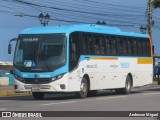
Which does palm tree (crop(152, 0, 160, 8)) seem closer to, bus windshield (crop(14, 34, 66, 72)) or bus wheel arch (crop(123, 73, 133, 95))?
bus wheel arch (crop(123, 73, 133, 95))

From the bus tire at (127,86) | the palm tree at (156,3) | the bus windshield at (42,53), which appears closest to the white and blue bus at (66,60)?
the bus windshield at (42,53)

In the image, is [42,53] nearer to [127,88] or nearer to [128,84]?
[127,88]

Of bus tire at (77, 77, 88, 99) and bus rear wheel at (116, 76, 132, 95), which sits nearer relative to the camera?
bus tire at (77, 77, 88, 99)

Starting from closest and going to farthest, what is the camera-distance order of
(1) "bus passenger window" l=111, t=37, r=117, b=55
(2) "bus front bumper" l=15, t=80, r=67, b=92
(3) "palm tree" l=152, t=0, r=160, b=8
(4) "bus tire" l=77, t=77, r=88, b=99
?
1. (2) "bus front bumper" l=15, t=80, r=67, b=92
2. (4) "bus tire" l=77, t=77, r=88, b=99
3. (1) "bus passenger window" l=111, t=37, r=117, b=55
4. (3) "palm tree" l=152, t=0, r=160, b=8

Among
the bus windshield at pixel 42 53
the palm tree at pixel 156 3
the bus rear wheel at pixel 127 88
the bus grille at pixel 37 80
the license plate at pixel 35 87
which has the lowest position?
the bus rear wheel at pixel 127 88

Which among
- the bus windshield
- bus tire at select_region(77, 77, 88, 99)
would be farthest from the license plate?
bus tire at select_region(77, 77, 88, 99)

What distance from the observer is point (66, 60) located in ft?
83.1

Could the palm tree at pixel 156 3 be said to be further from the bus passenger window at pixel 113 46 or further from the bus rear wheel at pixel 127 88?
the bus passenger window at pixel 113 46

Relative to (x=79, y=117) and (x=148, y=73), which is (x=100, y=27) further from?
(x=79, y=117)

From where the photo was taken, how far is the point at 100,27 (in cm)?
2897

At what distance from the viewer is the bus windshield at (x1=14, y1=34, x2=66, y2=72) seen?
996 inches

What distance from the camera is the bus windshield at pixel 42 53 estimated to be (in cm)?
2530

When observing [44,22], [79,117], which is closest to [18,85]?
[79,117]

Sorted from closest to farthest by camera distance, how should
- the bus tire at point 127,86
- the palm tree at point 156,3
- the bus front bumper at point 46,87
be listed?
the bus front bumper at point 46,87
the bus tire at point 127,86
the palm tree at point 156,3
